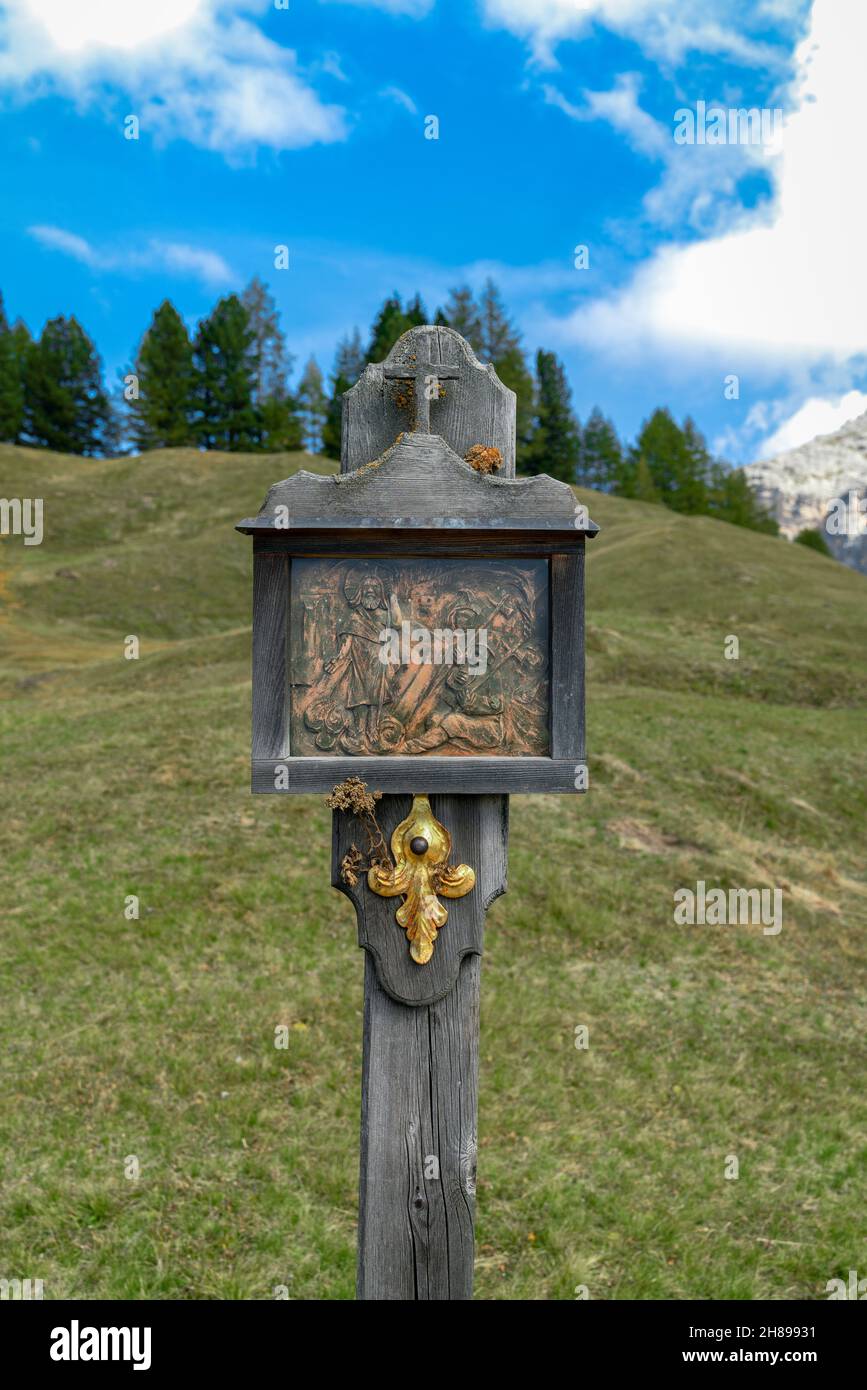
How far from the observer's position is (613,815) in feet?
43.7

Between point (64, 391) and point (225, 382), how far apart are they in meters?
12.3

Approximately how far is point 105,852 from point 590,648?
16.4 metres

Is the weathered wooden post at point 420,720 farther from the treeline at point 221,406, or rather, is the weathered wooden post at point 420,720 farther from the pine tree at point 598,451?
the pine tree at point 598,451

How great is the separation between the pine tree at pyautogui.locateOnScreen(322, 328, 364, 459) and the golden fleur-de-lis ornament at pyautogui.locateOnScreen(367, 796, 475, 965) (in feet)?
186

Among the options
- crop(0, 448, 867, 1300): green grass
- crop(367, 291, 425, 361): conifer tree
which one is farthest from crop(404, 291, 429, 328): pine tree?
crop(0, 448, 867, 1300): green grass

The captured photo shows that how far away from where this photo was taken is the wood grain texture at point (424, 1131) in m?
3.15

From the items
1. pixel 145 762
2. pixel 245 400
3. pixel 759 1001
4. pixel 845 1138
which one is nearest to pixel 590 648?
pixel 145 762

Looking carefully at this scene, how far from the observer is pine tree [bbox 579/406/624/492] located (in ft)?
269

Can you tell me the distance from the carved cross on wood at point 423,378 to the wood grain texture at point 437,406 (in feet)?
0.10

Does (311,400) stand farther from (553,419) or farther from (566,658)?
(566,658)

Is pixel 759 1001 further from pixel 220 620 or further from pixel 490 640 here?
pixel 220 620

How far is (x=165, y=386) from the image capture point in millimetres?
68625

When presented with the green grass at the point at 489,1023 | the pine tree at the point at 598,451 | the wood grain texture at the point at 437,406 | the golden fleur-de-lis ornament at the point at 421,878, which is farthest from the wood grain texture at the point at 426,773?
the pine tree at the point at 598,451

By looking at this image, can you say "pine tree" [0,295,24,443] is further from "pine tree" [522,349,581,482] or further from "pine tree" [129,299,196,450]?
"pine tree" [522,349,581,482]
